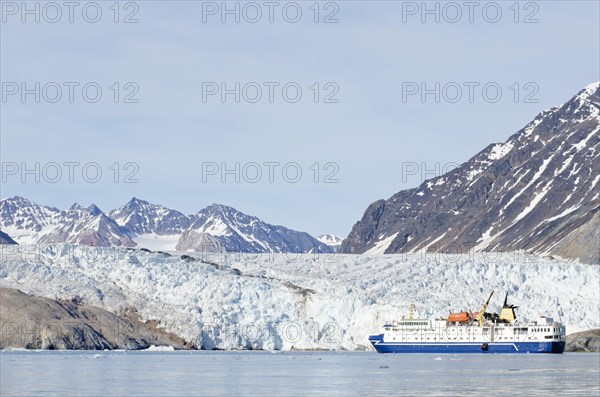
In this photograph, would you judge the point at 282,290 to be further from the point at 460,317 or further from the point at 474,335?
the point at 474,335

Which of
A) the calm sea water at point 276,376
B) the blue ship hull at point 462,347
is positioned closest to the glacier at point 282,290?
the blue ship hull at point 462,347

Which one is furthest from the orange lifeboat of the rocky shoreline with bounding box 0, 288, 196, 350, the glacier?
the rocky shoreline with bounding box 0, 288, 196, 350

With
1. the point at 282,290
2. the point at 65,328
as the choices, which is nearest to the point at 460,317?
the point at 282,290

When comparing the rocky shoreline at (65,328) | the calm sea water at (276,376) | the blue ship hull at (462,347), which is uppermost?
the rocky shoreline at (65,328)

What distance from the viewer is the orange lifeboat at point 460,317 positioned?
94.0m

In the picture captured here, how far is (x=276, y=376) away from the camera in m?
57.5

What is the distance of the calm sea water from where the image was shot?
1836 inches

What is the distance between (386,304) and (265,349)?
430 inches

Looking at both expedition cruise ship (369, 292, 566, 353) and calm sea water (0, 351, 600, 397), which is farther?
expedition cruise ship (369, 292, 566, 353)

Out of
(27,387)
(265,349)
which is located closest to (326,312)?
(265,349)

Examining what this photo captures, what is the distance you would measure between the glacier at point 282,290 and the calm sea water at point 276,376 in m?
9.06

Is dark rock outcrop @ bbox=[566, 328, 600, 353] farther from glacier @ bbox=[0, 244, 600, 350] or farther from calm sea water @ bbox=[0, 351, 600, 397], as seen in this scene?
calm sea water @ bbox=[0, 351, 600, 397]

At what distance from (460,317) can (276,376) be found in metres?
39.4

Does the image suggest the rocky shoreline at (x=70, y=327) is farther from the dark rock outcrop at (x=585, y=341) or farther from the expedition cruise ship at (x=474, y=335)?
the dark rock outcrop at (x=585, y=341)
